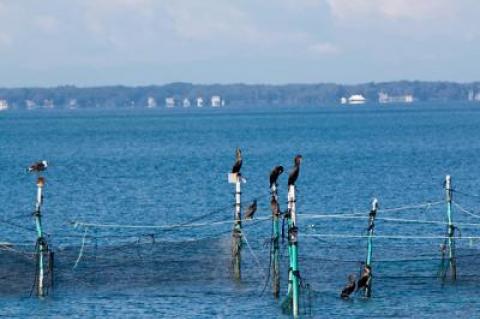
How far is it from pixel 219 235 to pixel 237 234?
10.2 metres

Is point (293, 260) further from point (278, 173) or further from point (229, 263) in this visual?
point (229, 263)

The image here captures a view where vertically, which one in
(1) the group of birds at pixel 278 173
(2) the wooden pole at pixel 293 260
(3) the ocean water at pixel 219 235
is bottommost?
(3) the ocean water at pixel 219 235

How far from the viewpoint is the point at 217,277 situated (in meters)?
36.2

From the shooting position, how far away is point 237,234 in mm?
35219

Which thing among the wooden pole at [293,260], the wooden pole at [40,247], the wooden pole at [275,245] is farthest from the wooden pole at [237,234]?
the wooden pole at [40,247]

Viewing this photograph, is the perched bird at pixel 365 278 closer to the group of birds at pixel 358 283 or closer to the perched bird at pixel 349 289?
the group of birds at pixel 358 283

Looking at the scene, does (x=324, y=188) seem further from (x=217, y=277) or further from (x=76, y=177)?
(x=217, y=277)

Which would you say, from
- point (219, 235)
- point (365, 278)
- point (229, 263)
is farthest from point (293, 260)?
point (219, 235)

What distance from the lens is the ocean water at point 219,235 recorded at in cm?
3369

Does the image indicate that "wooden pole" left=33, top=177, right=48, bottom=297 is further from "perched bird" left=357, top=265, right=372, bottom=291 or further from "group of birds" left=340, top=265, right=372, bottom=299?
"perched bird" left=357, top=265, right=372, bottom=291

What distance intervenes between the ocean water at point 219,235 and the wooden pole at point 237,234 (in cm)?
49

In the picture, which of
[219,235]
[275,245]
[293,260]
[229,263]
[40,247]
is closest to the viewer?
[293,260]

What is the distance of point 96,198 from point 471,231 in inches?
969

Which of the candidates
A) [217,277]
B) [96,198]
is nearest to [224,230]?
[217,277]
